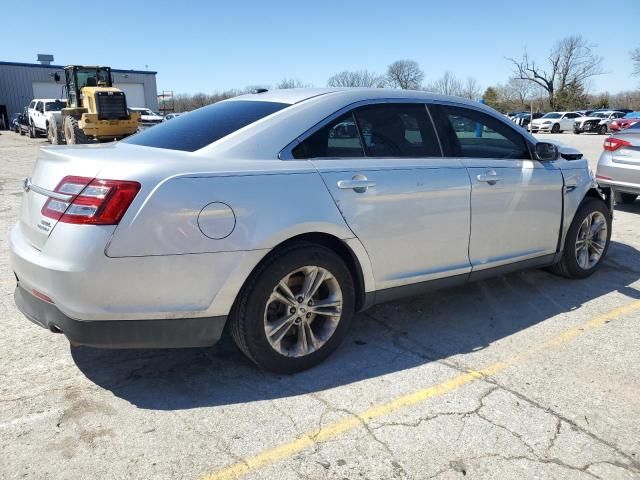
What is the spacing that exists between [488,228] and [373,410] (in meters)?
1.76

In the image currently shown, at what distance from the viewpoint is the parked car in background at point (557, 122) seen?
3794cm

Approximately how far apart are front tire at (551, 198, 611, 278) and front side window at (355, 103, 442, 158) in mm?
1848

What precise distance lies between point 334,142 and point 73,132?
18.8 meters

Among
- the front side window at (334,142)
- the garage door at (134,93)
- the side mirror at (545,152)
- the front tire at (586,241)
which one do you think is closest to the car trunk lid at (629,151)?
the front tire at (586,241)

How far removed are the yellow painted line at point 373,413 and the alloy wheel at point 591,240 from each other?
45.8 inches

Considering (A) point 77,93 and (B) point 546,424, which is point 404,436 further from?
(A) point 77,93

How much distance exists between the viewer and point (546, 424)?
2.67 m

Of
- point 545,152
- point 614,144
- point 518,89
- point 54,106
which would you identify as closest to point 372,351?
point 545,152

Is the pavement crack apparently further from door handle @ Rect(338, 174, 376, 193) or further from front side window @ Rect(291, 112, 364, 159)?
front side window @ Rect(291, 112, 364, 159)

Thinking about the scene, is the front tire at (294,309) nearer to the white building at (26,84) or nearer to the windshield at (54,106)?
the windshield at (54,106)

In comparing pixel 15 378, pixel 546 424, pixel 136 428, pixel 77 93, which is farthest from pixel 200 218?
pixel 77 93

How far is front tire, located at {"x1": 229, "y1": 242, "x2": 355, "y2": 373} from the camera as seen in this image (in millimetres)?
2875

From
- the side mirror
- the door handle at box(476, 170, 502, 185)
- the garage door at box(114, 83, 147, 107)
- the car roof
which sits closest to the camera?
the car roof

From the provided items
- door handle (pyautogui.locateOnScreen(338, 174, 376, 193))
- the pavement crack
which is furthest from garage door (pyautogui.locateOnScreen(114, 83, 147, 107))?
door handle (pyautogui.locateOnScreen(338, 174, 376, 193))
